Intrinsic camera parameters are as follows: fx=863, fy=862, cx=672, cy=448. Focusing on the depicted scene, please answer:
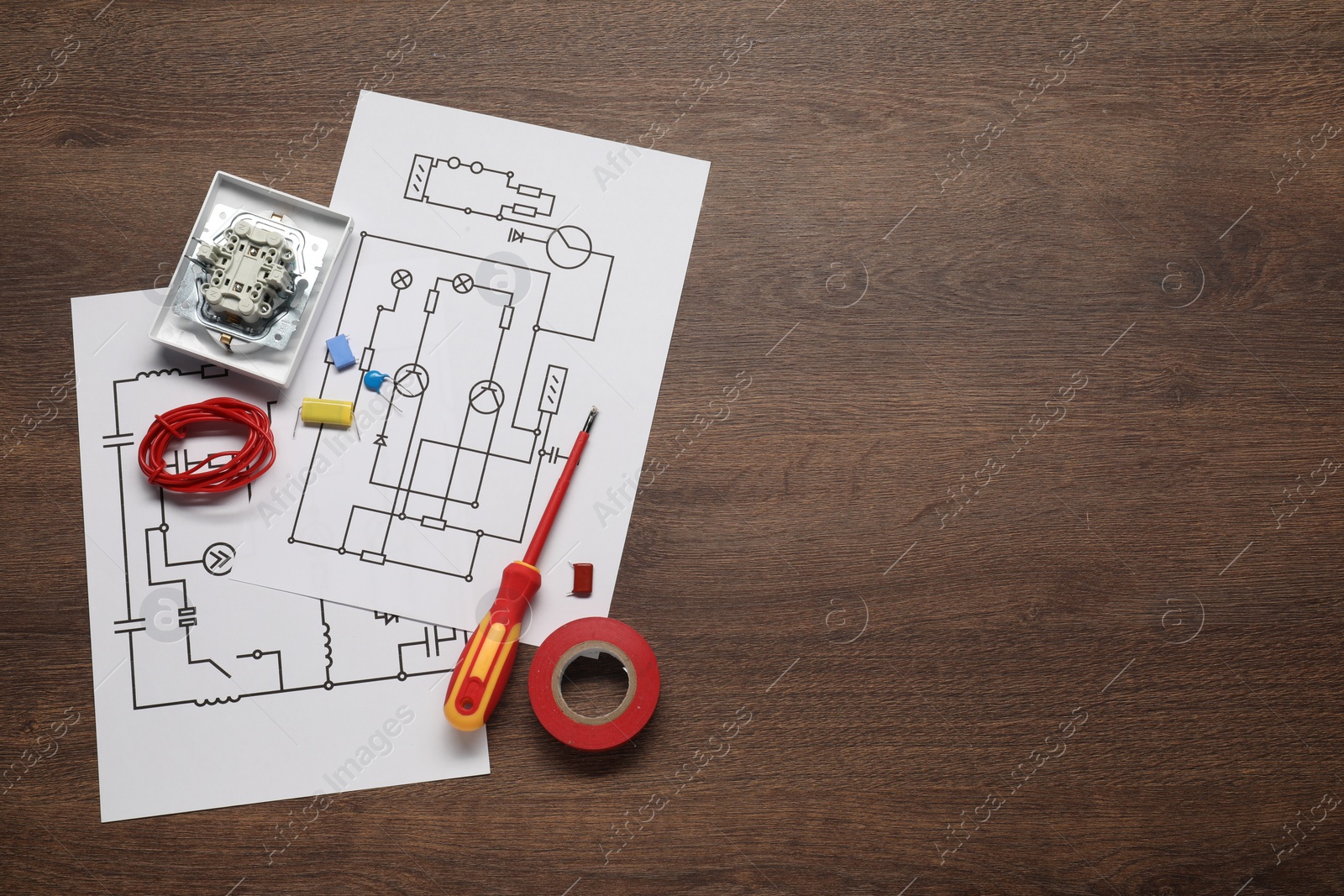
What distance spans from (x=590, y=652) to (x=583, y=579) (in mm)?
185

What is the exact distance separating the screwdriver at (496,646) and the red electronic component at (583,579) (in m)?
0.09

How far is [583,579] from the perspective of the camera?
219 centimetres

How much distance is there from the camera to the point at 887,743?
220 centimetres

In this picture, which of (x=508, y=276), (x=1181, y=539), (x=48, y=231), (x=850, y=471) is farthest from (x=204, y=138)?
(x=1181, y=539)

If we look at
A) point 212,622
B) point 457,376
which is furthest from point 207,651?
point 457,376

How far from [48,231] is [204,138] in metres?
0.47

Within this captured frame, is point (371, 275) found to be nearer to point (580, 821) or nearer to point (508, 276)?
point (508, 276)

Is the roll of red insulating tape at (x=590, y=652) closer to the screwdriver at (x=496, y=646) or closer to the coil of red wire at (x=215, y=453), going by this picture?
the screwdriver at (x=496, y=646)

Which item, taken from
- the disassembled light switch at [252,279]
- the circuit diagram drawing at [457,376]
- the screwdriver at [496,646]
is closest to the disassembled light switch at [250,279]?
the disassembled light switch at [252,279]

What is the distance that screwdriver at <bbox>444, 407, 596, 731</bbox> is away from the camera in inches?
81.9

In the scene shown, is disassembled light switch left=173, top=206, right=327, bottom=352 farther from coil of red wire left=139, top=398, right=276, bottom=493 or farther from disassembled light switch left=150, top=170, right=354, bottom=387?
coil of red wire left=139, top=398, right=276, bottom=493

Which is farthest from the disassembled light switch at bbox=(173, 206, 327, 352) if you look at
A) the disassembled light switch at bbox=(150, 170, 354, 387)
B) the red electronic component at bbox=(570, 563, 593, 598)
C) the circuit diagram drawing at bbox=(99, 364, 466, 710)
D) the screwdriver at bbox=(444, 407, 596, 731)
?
the red electronic component at bbox=(570, 563, 593, 598)

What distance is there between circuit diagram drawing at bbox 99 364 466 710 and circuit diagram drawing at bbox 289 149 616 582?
0.55 ft

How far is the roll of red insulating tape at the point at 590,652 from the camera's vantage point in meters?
2.09
